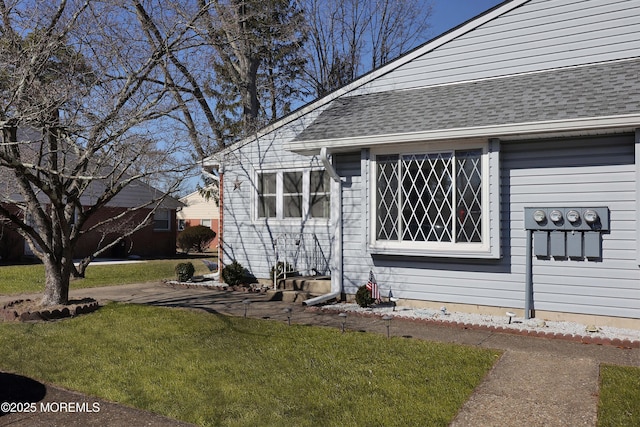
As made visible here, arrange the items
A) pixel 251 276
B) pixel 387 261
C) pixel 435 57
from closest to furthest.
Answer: pixel 387 261 → pixel 435 57 → pixel 251 276

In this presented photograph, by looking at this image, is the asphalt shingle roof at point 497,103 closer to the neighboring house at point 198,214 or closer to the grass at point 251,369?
the grass at point 251,369

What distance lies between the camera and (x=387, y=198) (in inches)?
358

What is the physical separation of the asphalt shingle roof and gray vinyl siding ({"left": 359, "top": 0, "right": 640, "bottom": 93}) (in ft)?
0.66

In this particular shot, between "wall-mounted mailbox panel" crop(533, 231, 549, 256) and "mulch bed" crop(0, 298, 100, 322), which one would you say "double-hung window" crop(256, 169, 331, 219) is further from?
"wall-mounted mailbox panel" crop(533, 231, 549, 256)

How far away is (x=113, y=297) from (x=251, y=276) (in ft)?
9.30

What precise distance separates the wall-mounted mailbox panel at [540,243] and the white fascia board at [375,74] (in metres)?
3.95

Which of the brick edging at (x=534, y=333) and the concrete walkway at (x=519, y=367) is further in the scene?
the brick edging at (x=534, y=333)

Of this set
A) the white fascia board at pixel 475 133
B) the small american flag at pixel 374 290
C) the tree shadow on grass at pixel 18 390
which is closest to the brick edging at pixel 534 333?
the small american flag at pixel 374 290

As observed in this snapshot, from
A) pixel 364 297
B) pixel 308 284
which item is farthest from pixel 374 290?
pixel 308 284

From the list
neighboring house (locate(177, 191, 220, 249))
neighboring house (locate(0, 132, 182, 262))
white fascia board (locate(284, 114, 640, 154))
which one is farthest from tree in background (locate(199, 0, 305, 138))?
neighboring house (locate(177, 191, 220, 249))

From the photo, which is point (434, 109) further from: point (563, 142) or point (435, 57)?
point (563, 142)

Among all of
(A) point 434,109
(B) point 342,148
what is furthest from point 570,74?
(B) point 342,148

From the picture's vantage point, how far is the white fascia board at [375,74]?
30.7 feet

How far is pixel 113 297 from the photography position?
10.5 metres
